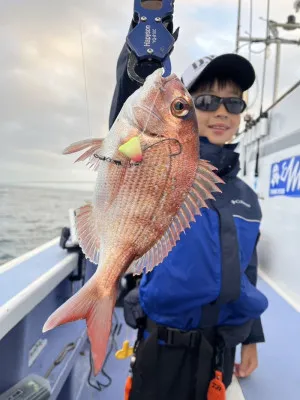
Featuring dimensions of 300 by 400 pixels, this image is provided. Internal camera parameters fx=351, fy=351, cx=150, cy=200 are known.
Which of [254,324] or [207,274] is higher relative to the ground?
[207,274]

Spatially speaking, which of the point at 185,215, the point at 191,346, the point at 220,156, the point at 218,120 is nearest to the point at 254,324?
the point at 191,346

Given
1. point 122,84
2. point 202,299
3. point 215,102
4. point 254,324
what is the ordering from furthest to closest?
1. point 254,324
2. point 215,102
3. point 202,299
4. point 122,84

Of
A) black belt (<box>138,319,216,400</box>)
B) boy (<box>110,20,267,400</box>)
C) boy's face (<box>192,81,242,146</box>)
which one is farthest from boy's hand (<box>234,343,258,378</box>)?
boy's face (<box>192,81,242,146</box>)

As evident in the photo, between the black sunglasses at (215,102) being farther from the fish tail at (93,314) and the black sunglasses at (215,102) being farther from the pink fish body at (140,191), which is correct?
the fish tail at (93,314)

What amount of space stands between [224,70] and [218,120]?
26 centimetres

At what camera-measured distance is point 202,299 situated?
5.08 feet

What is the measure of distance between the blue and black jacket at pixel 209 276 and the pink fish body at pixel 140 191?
598 millimetres

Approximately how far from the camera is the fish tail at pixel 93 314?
30.1 inches

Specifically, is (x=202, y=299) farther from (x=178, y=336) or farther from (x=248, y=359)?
(x=248, y=359)

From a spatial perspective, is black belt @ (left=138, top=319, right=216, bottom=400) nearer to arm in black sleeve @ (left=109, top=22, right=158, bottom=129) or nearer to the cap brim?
arm in black sleeve @ (left=109, top=22, right=158, bottom=129)

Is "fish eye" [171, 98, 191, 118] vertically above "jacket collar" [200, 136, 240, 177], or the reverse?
"fish eye" [171, 98, 191, 118]

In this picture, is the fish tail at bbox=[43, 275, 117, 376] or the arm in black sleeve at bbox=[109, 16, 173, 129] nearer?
the fish tail at bbox=[43, 275, 117, 376]

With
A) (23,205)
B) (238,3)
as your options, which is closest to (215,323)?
(238,3)

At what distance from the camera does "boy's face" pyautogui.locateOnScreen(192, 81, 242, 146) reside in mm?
1769
